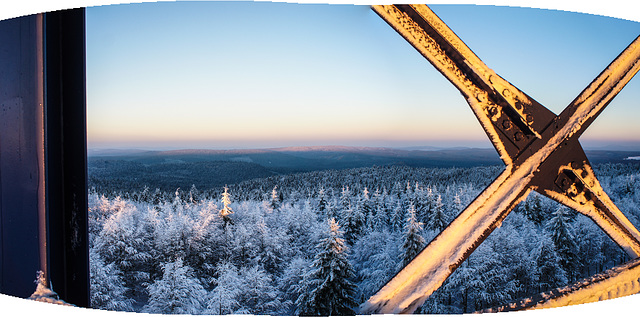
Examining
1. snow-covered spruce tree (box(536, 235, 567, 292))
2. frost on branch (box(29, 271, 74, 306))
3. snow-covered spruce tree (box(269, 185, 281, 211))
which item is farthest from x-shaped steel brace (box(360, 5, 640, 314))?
snow-covered spruce tree (box(536, 235, 567, 292))

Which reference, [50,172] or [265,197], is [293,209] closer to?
[265,197]

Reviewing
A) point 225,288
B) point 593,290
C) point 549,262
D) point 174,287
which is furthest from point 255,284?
point 549,262

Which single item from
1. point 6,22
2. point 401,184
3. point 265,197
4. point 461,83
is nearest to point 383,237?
point 401,184

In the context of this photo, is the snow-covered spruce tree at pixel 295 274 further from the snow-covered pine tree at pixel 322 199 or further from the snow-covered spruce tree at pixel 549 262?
the snow-covered spruce tree at pixel 549 262

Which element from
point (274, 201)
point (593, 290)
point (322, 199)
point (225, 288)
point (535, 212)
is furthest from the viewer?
point (225, 288)

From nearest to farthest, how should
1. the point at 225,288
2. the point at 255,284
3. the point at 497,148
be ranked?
the point at 497,148, the point at 225,288, the point at 255,284

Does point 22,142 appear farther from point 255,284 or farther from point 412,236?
point 255,284
